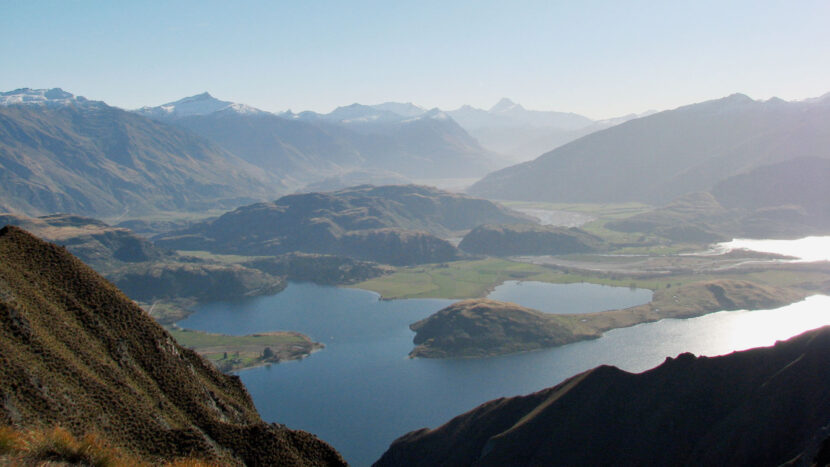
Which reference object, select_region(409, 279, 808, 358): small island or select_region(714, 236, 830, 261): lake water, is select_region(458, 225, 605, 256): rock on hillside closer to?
select_region(714, 236, 830, 261): lake water

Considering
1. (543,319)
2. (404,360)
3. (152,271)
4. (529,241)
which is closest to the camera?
(404,360)

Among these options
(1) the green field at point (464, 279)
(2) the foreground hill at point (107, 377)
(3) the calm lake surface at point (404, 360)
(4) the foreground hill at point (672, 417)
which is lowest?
(3) the calm lake surface at point (404, 360)

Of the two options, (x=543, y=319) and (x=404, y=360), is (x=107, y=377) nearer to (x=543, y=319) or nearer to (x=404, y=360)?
(x=404, y=360)

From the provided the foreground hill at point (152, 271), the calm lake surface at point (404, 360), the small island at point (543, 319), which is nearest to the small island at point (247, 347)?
the calm lake surface at point (404, 360)

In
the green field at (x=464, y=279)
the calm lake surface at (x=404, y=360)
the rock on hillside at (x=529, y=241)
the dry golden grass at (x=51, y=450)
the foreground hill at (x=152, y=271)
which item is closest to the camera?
the dry golden grass at (x=51, y=450)

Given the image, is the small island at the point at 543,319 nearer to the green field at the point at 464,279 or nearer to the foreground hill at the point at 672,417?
the green field at the point at 464,279

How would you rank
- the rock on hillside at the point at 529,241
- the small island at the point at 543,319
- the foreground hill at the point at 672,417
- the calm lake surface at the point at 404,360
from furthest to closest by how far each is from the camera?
the rock on hillside at the point at 529,241, the small island at the point at 543,319, the calm lake surface at the point at 404,360, the foreground hill at the point at 672,417

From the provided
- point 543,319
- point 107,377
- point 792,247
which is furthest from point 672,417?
point 792,247

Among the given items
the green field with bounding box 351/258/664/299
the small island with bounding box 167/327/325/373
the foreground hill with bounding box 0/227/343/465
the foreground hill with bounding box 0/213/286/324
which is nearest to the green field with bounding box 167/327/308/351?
the small island with bounding box 167/327/325/373
